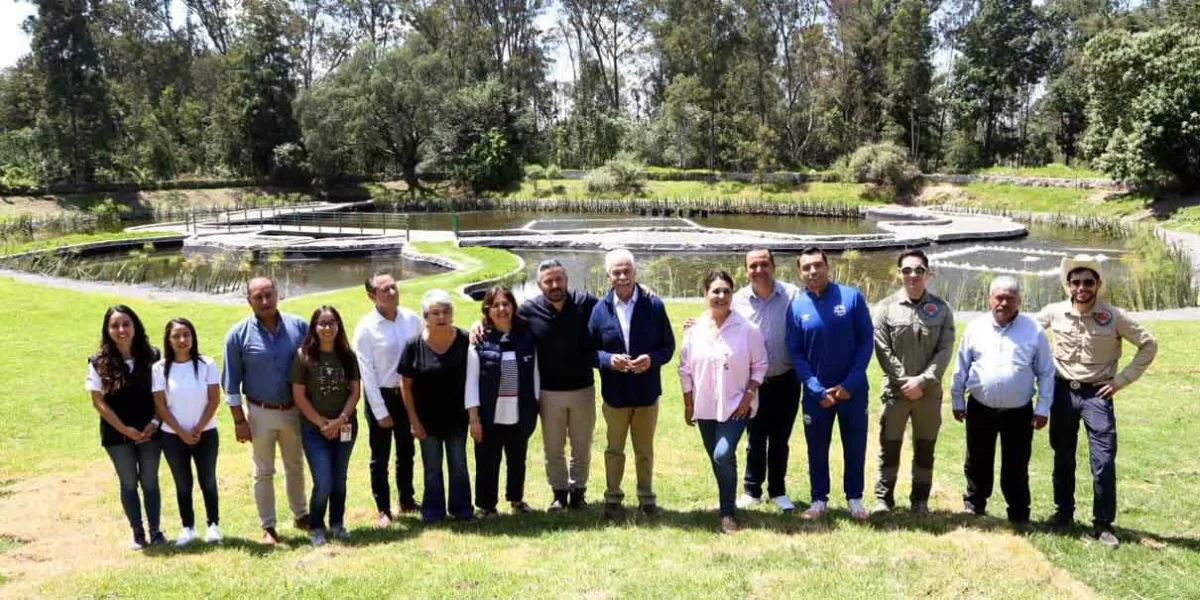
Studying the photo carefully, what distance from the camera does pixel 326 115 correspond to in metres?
48.1

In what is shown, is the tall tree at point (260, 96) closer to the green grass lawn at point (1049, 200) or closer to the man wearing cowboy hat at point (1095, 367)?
the green grass lawn at point (1049, 200)

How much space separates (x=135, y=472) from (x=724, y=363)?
3480mm

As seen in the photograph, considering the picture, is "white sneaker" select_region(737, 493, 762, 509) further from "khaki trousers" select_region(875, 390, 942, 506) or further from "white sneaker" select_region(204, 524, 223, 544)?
"white sneaker" select_region(204, 524, 223, 544)

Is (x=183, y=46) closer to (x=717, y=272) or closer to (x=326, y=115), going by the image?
(x=326, y=115)

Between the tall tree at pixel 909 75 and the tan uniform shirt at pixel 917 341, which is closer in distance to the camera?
the tan uniform shirt at pixel 917 341

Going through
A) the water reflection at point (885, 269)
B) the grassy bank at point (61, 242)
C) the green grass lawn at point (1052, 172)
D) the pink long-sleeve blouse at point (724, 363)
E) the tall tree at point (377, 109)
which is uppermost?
the tall tree at point (377, 109)

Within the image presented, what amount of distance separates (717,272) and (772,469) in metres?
1.40

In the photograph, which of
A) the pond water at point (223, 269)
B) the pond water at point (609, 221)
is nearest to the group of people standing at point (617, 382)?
the pond water at point (223, 269)

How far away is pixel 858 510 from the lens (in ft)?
15.5

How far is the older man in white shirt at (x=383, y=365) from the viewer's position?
15.8 ft

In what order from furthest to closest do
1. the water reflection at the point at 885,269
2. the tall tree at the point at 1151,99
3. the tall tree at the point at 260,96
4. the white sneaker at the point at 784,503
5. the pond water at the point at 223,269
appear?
1. the tall tree at the point at 260,96
2. the tall tree at the point at 1151,99
3. the pond water at the point at 223,269
4. the water reflection at the point at 885,269
5. the white sneaker at the point at 784,503

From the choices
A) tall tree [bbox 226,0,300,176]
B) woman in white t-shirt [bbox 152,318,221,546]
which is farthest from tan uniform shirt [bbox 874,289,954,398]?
tall tree [bbox 226,0,300,176]

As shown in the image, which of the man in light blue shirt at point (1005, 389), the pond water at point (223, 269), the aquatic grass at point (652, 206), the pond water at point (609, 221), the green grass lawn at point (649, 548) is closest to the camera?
the green grass lawn at point (649, 548)

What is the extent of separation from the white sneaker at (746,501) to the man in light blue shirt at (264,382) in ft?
9.11
